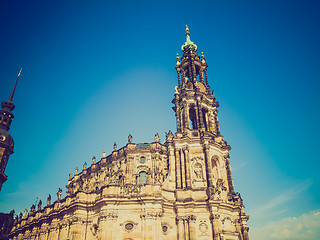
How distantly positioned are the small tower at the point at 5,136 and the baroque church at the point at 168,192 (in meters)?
21.5

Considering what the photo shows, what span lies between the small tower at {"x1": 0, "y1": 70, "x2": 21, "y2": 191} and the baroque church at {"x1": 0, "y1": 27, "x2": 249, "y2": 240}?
Answer: 21493 mm

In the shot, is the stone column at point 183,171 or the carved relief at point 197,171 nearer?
the stone column at point 183,171

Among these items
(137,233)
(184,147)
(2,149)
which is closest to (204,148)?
(184,147)

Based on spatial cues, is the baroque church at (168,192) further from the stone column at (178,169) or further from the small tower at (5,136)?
the small tower at (5,136)

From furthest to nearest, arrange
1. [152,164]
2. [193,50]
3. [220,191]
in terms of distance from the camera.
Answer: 1. [193,50]
2. [152,164]
3. [220,191]

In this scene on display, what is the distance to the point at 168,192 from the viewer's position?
96.2 ft

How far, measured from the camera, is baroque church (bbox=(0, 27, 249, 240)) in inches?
1042

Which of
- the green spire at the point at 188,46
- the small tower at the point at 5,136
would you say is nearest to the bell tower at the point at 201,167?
the green spire at the point at 188,46

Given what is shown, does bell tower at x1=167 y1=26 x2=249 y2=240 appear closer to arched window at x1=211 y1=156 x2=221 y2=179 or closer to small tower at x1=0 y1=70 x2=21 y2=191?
arched window at x1=211 y1=156 x2=221 y2=179

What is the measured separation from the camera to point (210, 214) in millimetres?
28203

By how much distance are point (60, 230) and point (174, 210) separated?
13663mm

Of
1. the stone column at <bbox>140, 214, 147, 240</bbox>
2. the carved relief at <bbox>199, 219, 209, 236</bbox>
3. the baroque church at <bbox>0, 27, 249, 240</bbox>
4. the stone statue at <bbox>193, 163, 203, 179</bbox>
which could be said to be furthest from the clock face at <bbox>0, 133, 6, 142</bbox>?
the carved relief at <bbox>199, 219, 209, 236</bbox>

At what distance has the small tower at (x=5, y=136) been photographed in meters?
57.4

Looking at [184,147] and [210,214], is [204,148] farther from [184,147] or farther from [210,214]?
[210,214]
